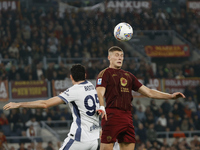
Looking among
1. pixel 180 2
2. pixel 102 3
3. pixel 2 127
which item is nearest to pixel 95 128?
pixel 2 127

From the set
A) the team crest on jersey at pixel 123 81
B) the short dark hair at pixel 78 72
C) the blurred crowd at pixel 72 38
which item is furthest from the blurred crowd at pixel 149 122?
the short dark hair at pixel 78 72

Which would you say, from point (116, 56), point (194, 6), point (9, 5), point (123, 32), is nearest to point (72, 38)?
point (9, 5)

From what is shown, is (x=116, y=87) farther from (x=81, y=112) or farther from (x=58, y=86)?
(x=58, y=86)

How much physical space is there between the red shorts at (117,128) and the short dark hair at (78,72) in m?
1.12

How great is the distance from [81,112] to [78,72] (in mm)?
568

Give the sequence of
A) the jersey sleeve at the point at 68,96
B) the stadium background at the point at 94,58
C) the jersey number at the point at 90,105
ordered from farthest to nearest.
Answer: the stadium background at the point at 94,58, the jersey number at the point at 90,105, the jersey sleeve at the point at 68,96

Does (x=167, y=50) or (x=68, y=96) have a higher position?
(x=167, y=50)

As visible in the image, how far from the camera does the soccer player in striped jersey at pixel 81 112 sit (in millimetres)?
6020

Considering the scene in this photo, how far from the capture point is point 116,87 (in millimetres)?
7109

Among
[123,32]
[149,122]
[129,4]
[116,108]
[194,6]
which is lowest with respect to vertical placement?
[149,122]

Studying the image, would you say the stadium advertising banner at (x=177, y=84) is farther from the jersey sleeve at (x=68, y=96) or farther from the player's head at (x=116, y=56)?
the jersey sleeve at (x=68, y=96)

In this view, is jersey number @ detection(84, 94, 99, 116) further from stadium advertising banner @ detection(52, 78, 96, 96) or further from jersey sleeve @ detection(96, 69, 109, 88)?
stadium advertising banner @ detection(52, 78, 96, 96)

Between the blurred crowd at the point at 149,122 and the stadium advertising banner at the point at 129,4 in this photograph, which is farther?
the stadium advertising banner at the point at 129,4

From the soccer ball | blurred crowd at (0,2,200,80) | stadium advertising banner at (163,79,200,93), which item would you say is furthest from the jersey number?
stadium advertising banner at (163,79,200,93)
